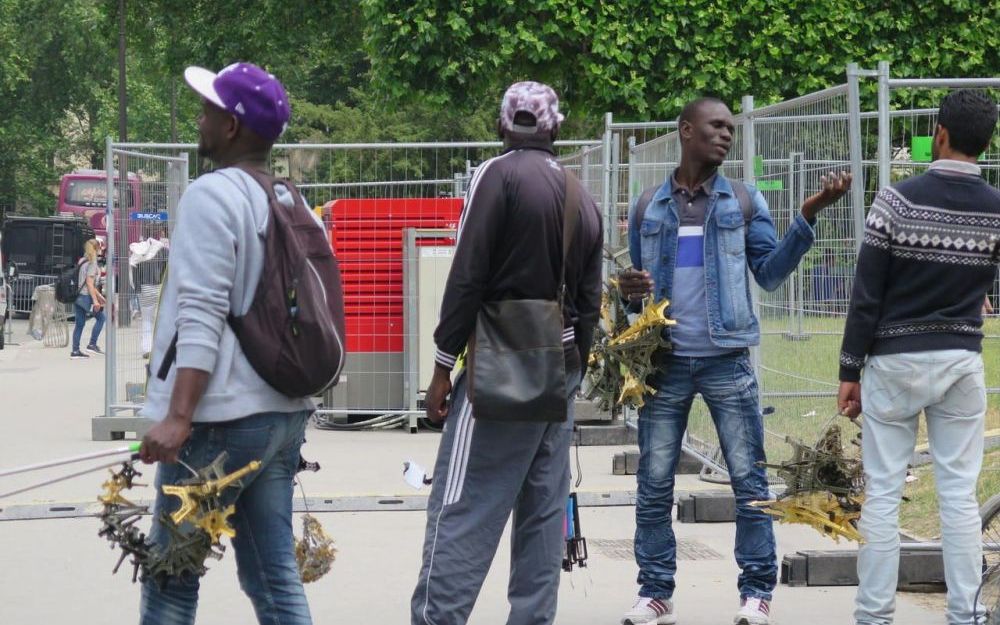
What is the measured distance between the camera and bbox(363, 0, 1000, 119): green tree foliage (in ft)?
72.2

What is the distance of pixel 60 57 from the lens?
5988 cm

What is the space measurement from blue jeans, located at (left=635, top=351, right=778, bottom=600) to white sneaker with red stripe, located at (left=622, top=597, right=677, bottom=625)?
0.10 feet

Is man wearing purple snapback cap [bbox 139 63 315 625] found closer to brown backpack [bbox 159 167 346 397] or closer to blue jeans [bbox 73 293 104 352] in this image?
brown backpack [bbox 159 167 346 397]

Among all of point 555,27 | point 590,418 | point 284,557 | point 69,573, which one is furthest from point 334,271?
point 555,27

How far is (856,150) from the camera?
6.66 meters

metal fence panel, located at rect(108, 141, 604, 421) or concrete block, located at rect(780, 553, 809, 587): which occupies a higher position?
metal fence panel, located at rect(108, 141, 604, 421)

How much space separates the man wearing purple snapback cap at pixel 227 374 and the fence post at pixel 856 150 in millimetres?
3087

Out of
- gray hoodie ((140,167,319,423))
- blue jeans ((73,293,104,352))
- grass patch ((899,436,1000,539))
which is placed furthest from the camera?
blue jeans ((73,293,104,352))

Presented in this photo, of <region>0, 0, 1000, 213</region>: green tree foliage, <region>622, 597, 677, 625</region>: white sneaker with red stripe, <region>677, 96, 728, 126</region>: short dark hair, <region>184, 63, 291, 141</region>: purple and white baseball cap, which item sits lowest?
<region>622, 597, 677, 625</region>: white sneaker with red stripe

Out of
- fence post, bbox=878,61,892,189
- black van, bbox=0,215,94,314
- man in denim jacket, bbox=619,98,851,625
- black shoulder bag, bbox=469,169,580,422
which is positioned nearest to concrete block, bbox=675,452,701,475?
fence post, bbox=878,61,892,189

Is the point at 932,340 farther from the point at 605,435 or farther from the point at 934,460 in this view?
the point at 605,435

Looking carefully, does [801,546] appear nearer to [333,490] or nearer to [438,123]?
[333,490]

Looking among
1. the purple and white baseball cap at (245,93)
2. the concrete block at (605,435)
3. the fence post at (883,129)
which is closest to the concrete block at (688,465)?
the concrete block at (605,435)

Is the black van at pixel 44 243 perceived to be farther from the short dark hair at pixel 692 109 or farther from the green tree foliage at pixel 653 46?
the short dark hair at pixel 692 109
